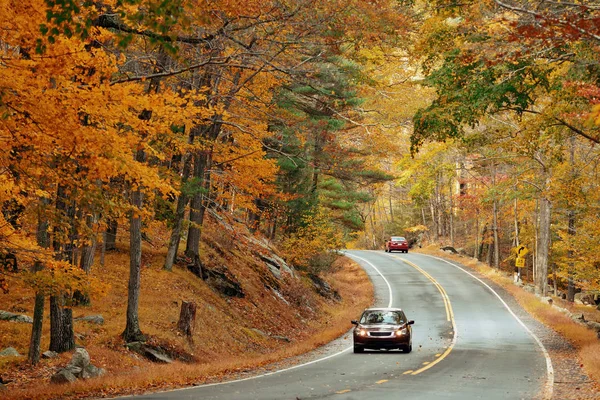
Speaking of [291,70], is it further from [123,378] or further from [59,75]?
[123,378]

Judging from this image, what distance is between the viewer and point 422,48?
1898cm

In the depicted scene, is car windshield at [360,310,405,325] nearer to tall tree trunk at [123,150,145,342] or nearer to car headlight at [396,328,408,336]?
car headlight at [396,328,408,336]

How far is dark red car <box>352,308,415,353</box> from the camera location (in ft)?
72.2

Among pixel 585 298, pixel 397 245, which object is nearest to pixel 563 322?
pixel 585 298

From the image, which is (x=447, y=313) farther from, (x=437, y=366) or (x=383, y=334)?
(x=437, y=366)

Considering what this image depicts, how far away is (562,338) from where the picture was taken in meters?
26.5

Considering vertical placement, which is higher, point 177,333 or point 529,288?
point 529,288

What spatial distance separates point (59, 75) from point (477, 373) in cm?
1247

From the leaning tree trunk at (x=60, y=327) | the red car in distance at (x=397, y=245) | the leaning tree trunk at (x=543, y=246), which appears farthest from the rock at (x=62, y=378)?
the red car in distance at (x=397, y=245)

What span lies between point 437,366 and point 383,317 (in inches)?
167

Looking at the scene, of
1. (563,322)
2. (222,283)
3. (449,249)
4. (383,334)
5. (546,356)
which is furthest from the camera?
(449,249)

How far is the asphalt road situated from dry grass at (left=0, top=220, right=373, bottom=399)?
1.48 m

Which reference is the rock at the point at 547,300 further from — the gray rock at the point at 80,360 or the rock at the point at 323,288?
the gray rock at the point at 80,360

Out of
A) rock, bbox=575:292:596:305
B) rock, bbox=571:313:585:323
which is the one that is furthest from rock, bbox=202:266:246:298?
rock, bbox=575:292:596:305
